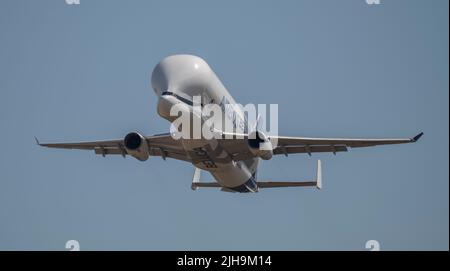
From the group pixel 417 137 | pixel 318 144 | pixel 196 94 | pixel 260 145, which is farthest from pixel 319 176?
pixel 196 94

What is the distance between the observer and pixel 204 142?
4503 cm

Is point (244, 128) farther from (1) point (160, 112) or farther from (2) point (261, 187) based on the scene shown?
(1) point (160, 112)

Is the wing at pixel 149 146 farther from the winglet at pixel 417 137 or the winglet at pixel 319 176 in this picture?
the winglet at pixel 417 137

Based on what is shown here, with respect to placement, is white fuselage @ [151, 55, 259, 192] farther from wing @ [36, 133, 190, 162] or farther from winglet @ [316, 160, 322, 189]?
winglet @ [316, 160, 322, 189]

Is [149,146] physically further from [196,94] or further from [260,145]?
[260,145]

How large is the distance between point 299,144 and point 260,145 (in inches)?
160

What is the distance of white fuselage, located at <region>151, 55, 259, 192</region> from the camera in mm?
44781

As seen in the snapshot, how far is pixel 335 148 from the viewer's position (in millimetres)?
48500

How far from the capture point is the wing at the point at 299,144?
46.2m

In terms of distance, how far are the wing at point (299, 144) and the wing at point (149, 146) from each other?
112 inches

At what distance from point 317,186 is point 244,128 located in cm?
548
